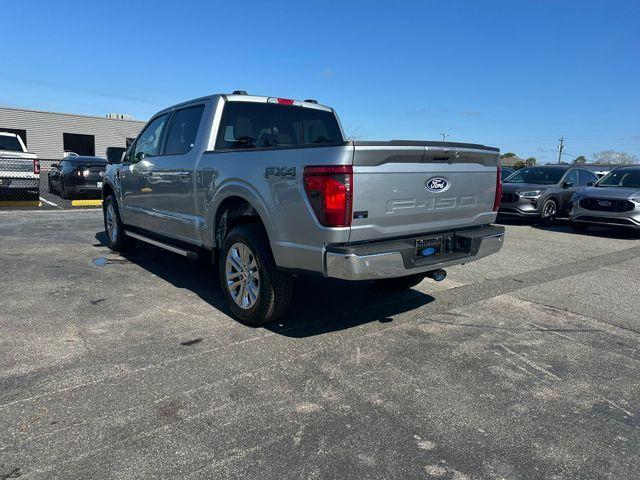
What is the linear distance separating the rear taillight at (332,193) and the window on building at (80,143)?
47.7 meters

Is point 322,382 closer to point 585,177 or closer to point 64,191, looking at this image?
point 585,177

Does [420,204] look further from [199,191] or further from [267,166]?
[199,191]

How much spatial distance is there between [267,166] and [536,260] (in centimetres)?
556

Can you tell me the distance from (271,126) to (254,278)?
6.55 ft

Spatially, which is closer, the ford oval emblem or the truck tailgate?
the truck tailgate

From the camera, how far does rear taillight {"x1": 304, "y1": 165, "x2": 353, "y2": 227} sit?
3.35 m

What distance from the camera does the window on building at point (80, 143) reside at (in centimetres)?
4456

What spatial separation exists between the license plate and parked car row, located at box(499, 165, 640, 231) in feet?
26.7

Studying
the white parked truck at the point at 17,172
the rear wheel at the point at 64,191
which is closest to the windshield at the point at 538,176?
the white parked truck at the point at 17,172

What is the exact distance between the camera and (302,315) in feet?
15.4

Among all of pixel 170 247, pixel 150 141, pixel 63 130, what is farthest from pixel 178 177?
pixel 63 130

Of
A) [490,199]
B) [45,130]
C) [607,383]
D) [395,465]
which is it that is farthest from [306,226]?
[45,130]

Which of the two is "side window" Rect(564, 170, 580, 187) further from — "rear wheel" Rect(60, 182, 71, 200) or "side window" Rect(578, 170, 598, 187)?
"rear wheel" Rect(60, 182, 71, 200)

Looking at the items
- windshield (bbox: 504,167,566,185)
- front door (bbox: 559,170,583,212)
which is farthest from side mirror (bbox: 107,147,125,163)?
front door (bbox: 559,170,583,212)
